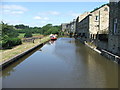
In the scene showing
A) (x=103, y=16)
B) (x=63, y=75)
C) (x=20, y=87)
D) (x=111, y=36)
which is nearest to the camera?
(x=20, y=87)

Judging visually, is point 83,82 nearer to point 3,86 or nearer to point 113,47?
point 3,86

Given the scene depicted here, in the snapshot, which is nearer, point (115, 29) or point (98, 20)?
point (115, 29)

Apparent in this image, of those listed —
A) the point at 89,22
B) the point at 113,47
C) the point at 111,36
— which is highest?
the point at 89,22

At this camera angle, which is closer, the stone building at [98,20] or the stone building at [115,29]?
the stone building at [115,29]

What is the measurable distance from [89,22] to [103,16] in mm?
3755

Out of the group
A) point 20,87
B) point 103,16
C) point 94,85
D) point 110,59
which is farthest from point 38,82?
point 103,16

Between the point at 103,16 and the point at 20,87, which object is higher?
the point at 103,16

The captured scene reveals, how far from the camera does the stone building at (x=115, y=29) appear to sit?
53.1 feet

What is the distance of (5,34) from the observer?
25.5 m

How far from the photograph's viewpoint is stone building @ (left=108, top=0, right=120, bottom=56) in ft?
53.1

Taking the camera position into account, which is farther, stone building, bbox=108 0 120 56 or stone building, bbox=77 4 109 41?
stone building, bbox=77 4 109 41

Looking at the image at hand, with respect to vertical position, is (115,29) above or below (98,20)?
below

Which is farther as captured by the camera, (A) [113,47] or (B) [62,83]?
(A) [113,47]

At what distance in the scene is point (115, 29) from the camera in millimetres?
17516
